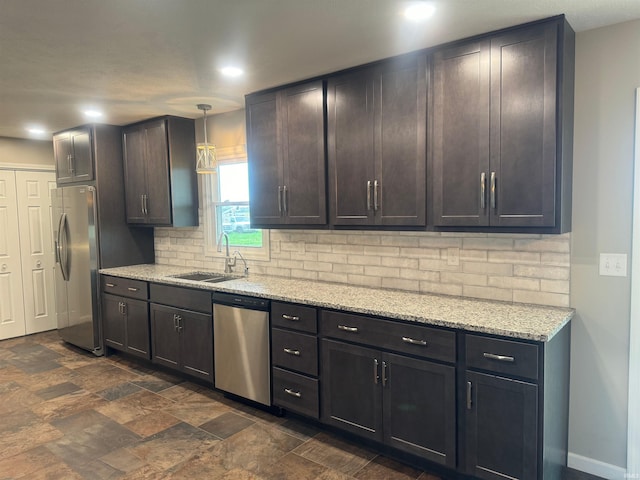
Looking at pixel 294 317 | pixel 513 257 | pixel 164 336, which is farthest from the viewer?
pixel 164 336

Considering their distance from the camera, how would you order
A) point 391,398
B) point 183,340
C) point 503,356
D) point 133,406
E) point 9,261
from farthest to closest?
point 9,261 < point 183,340 < point 133,406 < point 391,398 < point 503,356

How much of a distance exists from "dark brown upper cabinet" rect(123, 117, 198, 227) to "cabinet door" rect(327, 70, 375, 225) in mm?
1999

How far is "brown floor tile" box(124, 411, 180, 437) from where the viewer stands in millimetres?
3072

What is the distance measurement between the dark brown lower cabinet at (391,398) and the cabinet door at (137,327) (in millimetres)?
2133

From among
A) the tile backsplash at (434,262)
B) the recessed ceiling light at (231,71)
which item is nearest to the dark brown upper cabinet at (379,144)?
the tile backsplash at (434,262)

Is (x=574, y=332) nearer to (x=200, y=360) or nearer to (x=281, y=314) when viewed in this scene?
(x=281, y=314)

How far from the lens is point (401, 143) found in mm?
2750

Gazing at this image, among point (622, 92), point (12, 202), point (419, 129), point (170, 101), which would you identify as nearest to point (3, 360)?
point (12, 202)

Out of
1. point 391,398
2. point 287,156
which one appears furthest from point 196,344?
point 391,398

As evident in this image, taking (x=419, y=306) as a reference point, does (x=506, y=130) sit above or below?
above

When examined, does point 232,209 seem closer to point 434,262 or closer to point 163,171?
point 163,171

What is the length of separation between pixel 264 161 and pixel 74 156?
265 cm

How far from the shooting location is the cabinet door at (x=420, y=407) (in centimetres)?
231

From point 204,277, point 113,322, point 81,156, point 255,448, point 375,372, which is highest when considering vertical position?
point 81,156
